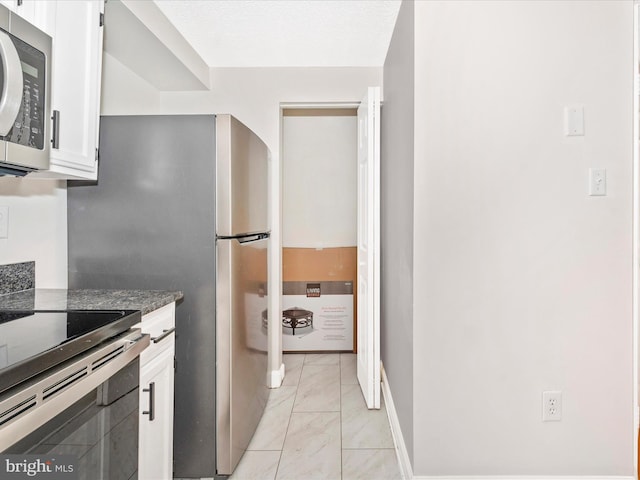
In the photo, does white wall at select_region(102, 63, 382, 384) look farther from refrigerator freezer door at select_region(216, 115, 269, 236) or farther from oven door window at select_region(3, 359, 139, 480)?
oven door window at select_region(3, 359, 139, 480)

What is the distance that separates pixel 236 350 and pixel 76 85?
1.32m

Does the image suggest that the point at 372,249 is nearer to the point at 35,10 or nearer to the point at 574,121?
the point at 574,121

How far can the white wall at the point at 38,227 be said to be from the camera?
1.65 metres

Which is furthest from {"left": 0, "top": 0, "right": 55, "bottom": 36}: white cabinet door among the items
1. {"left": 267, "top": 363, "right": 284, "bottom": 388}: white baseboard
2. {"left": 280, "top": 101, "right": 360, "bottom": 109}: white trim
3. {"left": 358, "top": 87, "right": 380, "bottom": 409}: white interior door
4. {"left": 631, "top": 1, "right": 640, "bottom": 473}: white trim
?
{"left": 267, "top": 363, "right": 284, "bottom": 388}: white baseboard

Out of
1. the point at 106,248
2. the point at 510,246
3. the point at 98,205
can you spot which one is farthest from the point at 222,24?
the point at 510,246

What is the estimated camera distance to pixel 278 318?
10.3ft

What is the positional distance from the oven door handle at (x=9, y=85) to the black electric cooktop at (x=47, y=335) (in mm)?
552

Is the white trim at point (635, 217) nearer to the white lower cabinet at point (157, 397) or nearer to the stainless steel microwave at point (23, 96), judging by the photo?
the white lower cabinet at point (157, 397)

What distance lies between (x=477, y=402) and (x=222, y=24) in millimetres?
2584

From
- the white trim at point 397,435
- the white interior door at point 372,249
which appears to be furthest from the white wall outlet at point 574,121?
the white trim at point 397,435

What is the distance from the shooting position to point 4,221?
1.61m

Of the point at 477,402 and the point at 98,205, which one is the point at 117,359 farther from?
the point at 477,402

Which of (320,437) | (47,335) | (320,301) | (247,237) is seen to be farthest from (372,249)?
(47,335)

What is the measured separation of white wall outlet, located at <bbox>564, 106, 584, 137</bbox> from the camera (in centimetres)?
170
